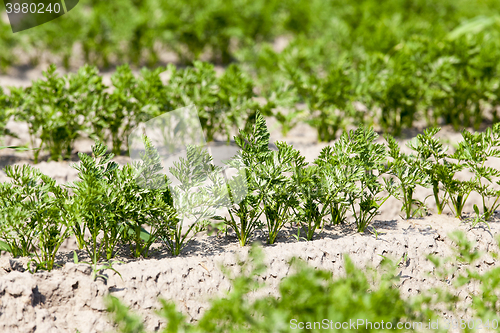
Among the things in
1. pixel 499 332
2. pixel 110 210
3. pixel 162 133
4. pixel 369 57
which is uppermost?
pixel 369 57

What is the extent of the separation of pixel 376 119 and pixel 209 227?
269cm

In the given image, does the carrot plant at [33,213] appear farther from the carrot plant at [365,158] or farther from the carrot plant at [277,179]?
the carrot plant at [365,158]

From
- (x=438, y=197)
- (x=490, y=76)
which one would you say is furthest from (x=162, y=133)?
(x=490, y=76)

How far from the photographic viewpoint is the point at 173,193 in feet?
8.50

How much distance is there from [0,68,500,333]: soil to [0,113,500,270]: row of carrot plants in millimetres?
106

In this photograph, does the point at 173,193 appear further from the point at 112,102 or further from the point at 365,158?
the point at 112,102

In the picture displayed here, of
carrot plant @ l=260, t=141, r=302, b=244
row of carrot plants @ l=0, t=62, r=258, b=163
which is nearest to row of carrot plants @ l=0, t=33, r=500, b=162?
row of carrot plants @ l=0, t=62, r=258, b=163

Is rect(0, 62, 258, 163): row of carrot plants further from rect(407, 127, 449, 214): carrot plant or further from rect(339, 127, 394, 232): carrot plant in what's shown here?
rect(407, 127, 449, 214): carrot plant

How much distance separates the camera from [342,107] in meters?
4.04

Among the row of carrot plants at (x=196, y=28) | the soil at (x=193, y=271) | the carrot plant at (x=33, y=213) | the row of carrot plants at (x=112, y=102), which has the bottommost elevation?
the soil at (x=193, y=271)

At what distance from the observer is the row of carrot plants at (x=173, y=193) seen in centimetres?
242

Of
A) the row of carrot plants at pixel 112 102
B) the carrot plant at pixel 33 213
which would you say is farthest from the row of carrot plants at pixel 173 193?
the row of carrot plants at pixel 112 102

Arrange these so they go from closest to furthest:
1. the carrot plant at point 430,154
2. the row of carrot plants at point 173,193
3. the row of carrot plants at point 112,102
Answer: the row of carrot plants at point 173,193
the carrot plant at point 430,154
the row of carrot plants at point 112,102

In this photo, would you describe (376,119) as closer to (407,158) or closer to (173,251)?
(407,158)
